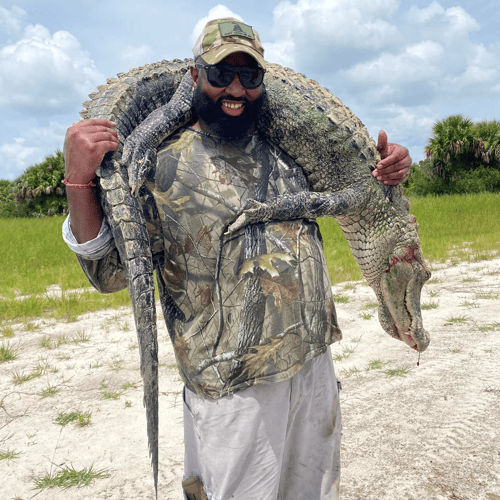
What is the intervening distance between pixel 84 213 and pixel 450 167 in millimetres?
24871

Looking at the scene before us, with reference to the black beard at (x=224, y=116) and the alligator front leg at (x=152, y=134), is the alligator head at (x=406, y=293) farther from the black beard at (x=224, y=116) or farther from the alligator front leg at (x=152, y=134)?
the alligator front leg at (x=152, y=134)

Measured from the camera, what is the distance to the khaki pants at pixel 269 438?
1499 millimetres

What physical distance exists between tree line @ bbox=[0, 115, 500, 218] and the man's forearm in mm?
21669

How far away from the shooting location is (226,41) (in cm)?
145

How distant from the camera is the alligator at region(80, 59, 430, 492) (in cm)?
142

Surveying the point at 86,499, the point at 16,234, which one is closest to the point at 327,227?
the point at 16,234

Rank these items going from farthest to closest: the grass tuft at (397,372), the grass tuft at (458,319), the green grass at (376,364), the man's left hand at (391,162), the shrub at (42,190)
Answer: the shrub at (42,190), the grass tuft at (458,319), the green grass at (376,364), the grass tuft at (397,372), the man's left hand at (391,162)

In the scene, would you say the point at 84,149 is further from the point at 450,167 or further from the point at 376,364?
the point at 450,167

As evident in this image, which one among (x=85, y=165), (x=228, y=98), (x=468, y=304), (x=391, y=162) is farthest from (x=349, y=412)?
(x=468, y=304)

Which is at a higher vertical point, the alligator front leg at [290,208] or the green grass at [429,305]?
the alligator front leg at [290,208]

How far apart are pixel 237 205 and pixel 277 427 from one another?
80cm

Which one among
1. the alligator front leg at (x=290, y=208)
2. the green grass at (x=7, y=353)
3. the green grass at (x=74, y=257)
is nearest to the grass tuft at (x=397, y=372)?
the green grass at (x=74, y=257)

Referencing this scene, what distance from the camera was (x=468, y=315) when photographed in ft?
19.4

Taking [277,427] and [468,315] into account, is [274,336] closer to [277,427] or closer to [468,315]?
[277,427]
